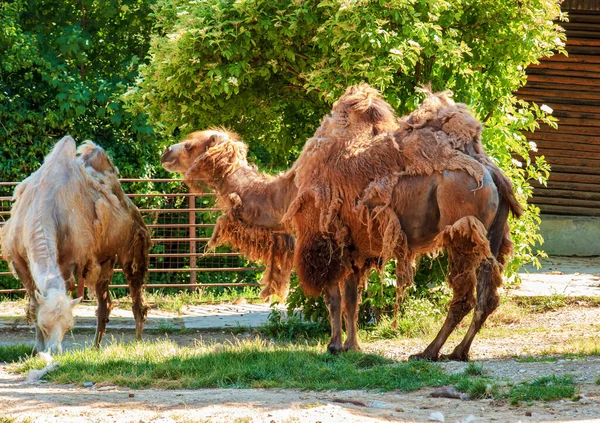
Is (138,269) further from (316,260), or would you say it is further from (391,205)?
(391,205)

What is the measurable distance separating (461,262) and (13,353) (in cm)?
487

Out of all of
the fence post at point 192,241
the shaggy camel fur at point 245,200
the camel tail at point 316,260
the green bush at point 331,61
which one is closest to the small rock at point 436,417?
the camel tail at point 316,260

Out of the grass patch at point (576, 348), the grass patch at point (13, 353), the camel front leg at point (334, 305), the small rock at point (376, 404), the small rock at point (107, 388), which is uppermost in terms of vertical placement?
the camel front leg at point (334, 305)

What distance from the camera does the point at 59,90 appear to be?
1611 centimetres

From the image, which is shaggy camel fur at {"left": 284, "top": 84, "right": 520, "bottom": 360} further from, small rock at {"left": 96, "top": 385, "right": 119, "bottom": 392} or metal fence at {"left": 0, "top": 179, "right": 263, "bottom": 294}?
metal fence at {"left": 0, "top": 179, "right": 263, "bottom": 294}

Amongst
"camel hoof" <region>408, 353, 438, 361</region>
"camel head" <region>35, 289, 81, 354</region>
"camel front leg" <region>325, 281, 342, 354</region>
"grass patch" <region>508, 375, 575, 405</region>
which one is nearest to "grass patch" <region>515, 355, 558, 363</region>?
"camel hoof" <region>408, 353, 438, 361</region>

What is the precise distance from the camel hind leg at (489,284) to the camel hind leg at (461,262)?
3.9 inches

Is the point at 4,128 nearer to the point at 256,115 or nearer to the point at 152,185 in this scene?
the point at 152,185

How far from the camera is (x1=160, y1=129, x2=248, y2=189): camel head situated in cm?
959

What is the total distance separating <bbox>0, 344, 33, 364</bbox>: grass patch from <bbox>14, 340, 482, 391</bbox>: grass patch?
1.25m

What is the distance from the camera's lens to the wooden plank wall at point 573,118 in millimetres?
16625

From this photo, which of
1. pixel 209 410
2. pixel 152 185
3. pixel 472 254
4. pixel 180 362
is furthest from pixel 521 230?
pixel 152 185

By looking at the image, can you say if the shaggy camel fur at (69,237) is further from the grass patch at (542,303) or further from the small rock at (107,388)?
the grass patch at (542,303)

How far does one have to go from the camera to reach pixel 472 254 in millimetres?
8320
